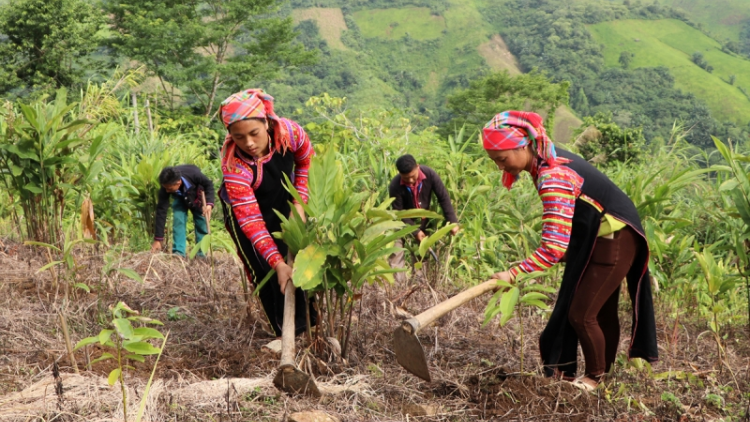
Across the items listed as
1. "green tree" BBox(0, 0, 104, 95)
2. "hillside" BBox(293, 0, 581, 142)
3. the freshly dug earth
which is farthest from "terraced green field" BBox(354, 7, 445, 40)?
the freshly dug earth

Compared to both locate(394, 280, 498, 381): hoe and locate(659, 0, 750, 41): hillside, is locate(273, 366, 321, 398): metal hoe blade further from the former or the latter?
locate(659, 0, 750, 41): hillside

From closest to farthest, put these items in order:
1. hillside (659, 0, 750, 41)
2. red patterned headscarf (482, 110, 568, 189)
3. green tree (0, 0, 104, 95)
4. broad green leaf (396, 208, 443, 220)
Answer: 1. red patterned headscarf (482, 110, 568, 189)
2. broad green leaf (396, 208, 443, 220)
3. green tree (0, 0, 104, 95)
4. hillside (659, 0, 750, 41)

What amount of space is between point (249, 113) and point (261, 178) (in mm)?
370

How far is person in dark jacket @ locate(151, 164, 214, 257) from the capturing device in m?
5.47

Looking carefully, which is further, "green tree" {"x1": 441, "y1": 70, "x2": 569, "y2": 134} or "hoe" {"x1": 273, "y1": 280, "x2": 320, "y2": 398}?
"green tree" {"x1": 441, "y1": 70, "x2": 569, "y2": 134}

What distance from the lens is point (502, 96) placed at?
28422 millimetres

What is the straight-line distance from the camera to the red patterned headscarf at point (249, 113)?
2.59 metres

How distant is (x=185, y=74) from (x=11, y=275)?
18.5 m

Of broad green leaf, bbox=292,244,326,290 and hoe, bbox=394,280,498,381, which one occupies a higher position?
broad green leaf, bbox=292,244,326,290

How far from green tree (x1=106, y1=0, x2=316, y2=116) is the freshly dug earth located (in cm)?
1855

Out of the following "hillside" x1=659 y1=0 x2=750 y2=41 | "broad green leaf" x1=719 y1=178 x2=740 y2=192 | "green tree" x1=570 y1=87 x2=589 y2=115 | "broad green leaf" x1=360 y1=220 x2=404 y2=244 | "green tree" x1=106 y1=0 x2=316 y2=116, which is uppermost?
"broad green leaf" x1=360 y1=220 x2=404 y2=244

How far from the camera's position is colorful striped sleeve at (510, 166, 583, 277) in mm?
2422

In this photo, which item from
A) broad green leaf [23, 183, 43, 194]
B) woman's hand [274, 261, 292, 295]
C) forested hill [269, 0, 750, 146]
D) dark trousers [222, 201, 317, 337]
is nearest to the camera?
woman's hand [274, 261, 292, 295]

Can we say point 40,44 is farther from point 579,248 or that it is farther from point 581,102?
point 581,102
